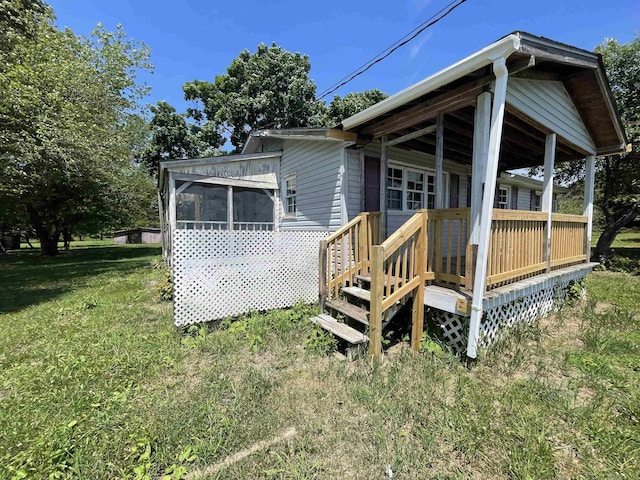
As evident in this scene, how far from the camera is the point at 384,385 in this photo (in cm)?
287

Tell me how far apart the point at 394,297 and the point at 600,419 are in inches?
80.2

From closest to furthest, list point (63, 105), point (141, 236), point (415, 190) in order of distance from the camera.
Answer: point (415, 190)
point (63, 105)
point (141, 236)

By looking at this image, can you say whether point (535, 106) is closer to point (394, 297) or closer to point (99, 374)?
point (394, 297)

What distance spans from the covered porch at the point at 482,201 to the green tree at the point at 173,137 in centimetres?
1600

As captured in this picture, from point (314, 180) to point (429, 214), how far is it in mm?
3423

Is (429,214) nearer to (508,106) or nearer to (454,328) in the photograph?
(454,328)

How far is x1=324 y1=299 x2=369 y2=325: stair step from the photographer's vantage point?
3.72 meters

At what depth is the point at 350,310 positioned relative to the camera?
159 inches

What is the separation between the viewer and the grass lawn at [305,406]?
1982 millimetres

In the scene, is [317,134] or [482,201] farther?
[317,134]

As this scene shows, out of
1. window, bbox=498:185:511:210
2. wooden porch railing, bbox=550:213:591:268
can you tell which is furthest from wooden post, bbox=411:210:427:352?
window, bbox=498:185:511:210

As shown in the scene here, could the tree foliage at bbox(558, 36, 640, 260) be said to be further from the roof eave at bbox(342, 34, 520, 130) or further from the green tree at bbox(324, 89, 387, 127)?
the green tree at bbox(324, 89, 387, 127)

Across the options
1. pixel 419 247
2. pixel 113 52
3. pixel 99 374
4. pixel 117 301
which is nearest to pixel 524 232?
pixel 419 247

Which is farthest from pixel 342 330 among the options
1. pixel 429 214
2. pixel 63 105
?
pixel 63 105
